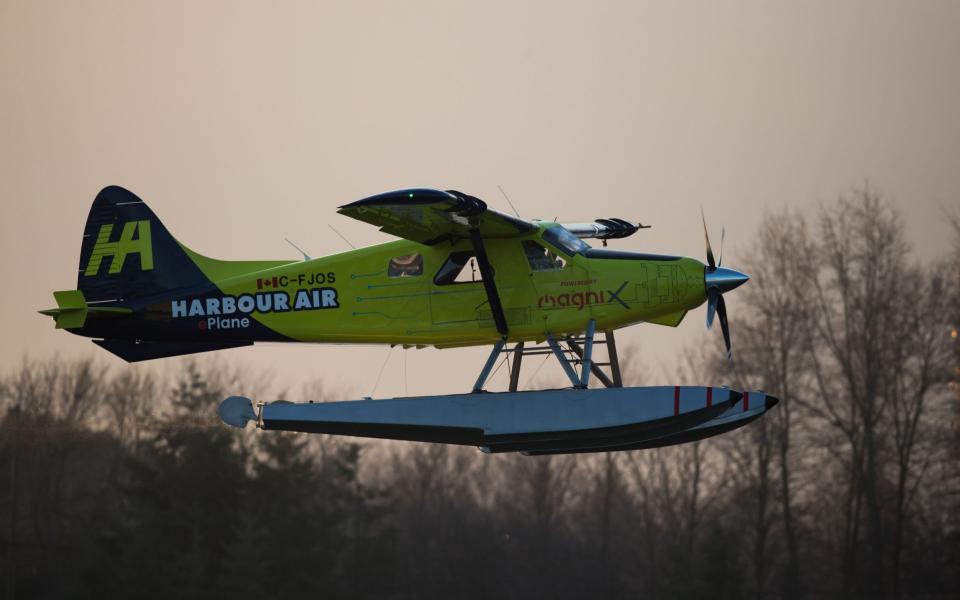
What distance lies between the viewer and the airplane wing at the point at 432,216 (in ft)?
67.2

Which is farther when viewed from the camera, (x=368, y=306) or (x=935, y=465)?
(x=935, y=465)

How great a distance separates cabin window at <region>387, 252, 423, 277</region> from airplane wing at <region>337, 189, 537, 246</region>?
303 millimetres

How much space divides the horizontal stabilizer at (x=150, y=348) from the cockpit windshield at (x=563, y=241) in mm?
4908

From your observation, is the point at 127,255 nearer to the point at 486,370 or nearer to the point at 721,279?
the point at 486,370

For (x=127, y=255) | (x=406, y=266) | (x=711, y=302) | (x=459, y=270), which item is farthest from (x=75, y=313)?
(x=711, y=302)

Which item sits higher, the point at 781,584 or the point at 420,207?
the point at 420,207

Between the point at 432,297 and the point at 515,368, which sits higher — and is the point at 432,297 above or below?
above

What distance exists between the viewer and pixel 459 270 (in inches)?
895

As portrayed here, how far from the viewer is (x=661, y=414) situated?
21.8 m

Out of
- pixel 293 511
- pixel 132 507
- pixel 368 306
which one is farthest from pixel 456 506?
pixel 368 306

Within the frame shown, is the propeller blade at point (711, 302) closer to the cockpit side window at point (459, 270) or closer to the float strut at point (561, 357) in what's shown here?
the float strut at point (561, 357)

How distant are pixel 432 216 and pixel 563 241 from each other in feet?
6.88

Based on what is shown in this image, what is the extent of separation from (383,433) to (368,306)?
1825 mm

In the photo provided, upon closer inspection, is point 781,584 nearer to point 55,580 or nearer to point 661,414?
point 55,580
